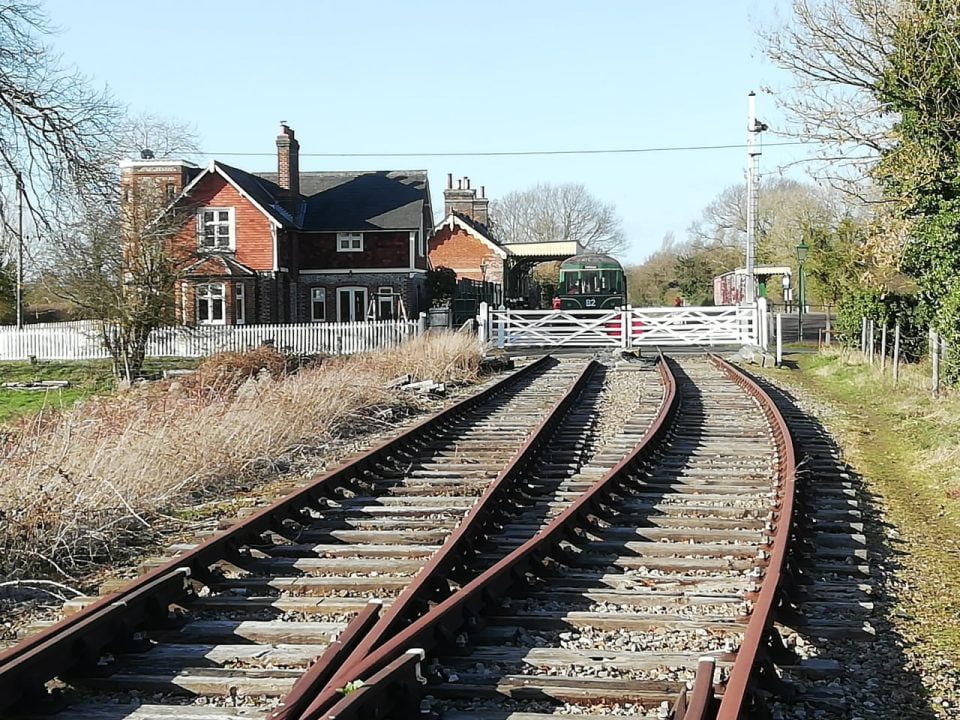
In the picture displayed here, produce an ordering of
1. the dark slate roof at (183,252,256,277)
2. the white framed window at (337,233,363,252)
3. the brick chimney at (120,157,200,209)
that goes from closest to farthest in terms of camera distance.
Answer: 1. the brick chimney at (120,157,200,209)
2. the dark slate roof at (183,252,256,277)
3. the white framed window at (337,233,363,252)

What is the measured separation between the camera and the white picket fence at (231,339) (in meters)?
32.6

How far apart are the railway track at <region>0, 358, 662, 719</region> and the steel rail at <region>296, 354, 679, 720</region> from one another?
0.24 metres

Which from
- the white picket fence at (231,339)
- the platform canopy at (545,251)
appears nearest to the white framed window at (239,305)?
the white picket fence at (231,339)

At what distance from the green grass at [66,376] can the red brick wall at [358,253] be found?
1261 centimetres

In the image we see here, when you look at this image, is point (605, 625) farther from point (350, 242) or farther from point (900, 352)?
point (350, 242)

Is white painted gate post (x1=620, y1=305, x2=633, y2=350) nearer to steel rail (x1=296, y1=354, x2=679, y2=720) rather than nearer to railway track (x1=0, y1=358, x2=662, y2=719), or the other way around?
railway track (x1=0, y1=358, x2=662, y2=719)

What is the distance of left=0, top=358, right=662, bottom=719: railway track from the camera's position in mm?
4582

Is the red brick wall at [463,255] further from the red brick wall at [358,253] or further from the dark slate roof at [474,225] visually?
the red brick wall at [358,253]

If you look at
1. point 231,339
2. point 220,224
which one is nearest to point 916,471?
point 231,339

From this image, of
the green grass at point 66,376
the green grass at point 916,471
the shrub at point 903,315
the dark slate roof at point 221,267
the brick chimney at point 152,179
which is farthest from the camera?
the dark slate roof at point 221,267

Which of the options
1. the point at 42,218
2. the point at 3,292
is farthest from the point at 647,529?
the point at 3,292

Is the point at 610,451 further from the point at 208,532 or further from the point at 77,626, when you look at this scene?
the point at 77,626

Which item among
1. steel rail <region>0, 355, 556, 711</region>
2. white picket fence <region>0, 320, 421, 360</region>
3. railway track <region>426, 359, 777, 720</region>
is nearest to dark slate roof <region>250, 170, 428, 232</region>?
white picket fence <region>0, 320, 421, 360</region>

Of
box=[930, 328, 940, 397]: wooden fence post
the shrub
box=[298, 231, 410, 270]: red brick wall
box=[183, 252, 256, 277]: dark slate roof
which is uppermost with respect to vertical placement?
box=[298, 231, 410, 270]: red brick wall
